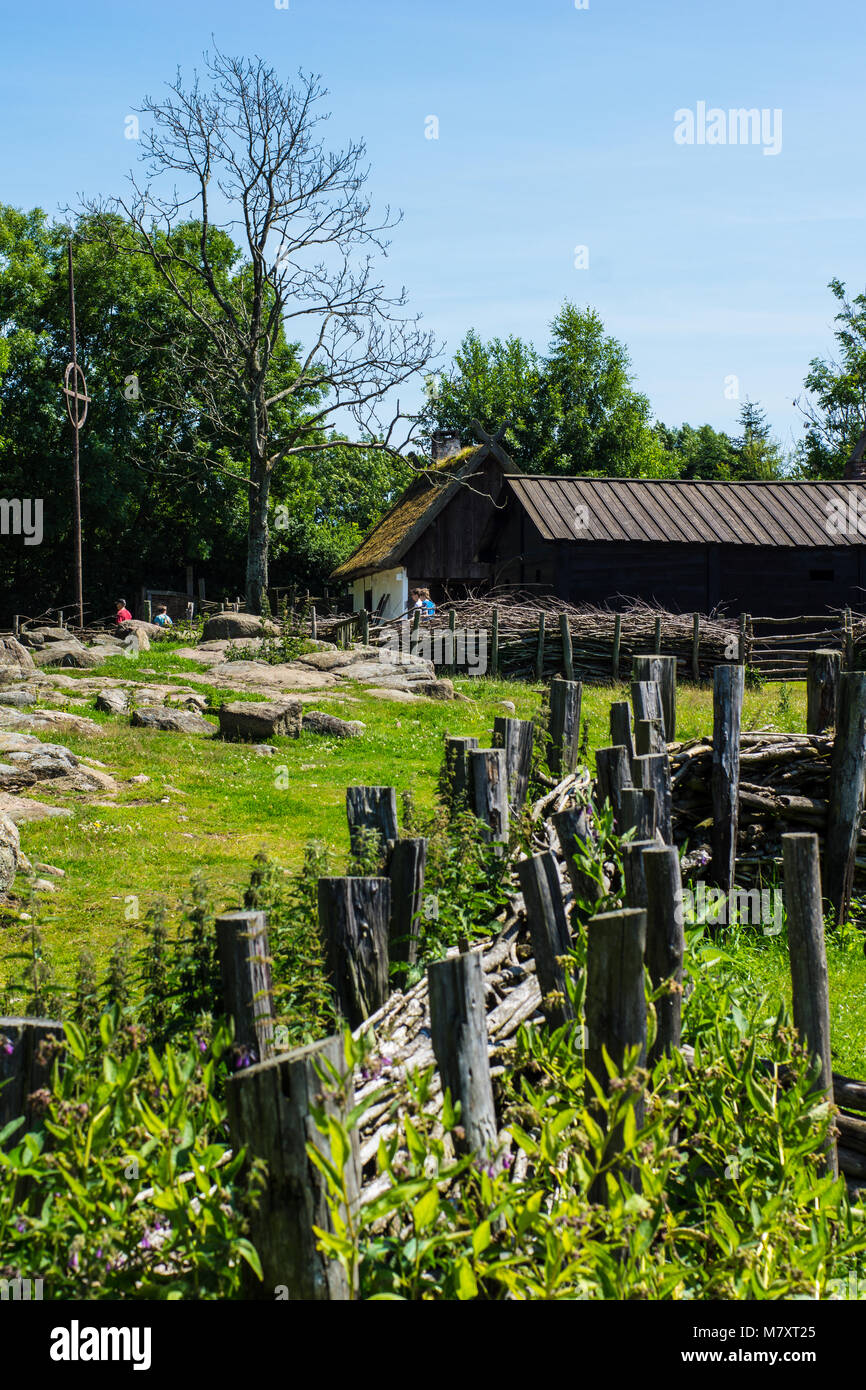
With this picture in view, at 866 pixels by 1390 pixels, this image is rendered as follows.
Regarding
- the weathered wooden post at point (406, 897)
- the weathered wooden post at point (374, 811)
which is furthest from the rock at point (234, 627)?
the weathered wooden post at point (406, 897)

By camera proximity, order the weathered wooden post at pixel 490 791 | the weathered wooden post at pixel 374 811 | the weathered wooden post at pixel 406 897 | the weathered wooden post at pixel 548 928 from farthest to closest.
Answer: the weathered wooden post at pixel 490 791 → the weathered wooden post at pixel 374 811 → the weathered wooden post at pixel 406 897 → the weathered wooden post at pixel 548 928

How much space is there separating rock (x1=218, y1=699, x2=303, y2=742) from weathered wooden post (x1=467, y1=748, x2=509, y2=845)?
314 inches

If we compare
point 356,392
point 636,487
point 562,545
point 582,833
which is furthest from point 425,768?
point 356,392

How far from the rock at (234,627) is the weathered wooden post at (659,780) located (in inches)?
648

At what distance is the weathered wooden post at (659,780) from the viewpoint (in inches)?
196

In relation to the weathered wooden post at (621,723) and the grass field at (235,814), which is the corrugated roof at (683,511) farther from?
the weathered wooden post at (621,723)

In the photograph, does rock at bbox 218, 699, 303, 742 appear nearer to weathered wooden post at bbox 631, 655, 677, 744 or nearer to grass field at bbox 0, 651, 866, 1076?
grass field at bbox 0, 651, 866, 1076

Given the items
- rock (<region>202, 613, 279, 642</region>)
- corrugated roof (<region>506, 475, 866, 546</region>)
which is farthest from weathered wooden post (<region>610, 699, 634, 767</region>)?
corrugated roof (<region>506, 475, 866, 546</region>)

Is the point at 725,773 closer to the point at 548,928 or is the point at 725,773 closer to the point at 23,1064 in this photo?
the point at 548,928

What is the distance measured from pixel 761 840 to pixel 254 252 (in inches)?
970

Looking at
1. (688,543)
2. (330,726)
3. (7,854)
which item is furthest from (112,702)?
(688,543)

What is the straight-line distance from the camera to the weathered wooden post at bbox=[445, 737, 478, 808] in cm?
486

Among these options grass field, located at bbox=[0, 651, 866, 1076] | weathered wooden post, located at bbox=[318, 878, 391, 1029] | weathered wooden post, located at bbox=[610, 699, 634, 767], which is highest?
weathered wooden post, located at bbox=[610, 699, 634, 767]

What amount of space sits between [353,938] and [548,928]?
0.59m
